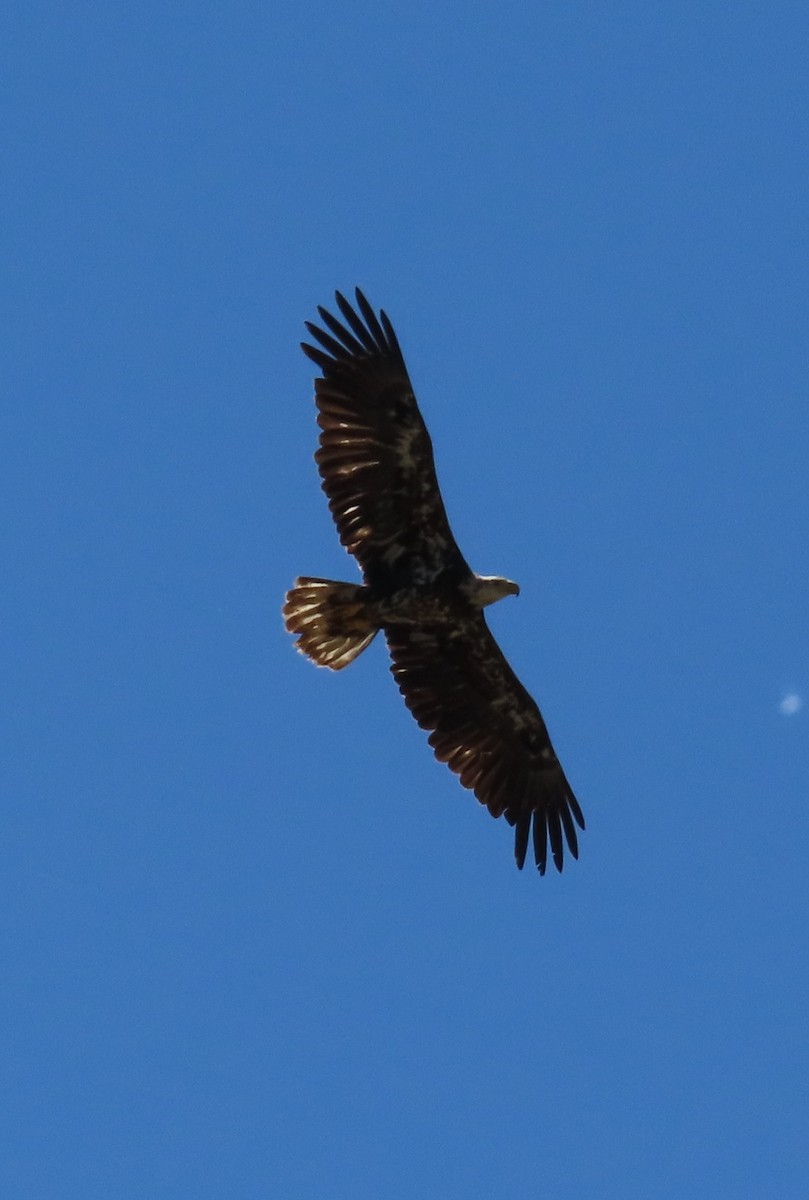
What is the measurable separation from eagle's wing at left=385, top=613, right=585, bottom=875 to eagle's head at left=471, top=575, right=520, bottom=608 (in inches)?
22.4

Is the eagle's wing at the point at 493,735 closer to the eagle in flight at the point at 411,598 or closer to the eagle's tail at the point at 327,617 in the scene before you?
the eagle in flight at the point at 411,598

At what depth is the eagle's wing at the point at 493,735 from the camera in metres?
17.6

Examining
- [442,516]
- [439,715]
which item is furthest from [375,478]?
[439,715]

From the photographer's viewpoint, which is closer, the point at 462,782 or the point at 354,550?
the point at 354,550

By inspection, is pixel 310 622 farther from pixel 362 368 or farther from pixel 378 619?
pixel 362 368

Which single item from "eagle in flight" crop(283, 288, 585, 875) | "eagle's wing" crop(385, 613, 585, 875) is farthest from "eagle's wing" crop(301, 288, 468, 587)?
"eagle's wing" crop(385, 613, 585, 875)

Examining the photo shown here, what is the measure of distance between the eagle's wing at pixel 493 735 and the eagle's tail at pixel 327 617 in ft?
2.43

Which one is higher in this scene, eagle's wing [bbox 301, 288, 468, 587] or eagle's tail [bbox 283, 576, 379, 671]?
eagle's wing [bbox 301, 288, 468, 587]

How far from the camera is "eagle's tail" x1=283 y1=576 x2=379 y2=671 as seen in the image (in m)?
16.7

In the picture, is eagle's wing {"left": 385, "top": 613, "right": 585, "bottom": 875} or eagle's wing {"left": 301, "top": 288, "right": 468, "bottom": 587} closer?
eagle's wing {"left": 301, "top": 288, "right": 468, "bottom": 587}

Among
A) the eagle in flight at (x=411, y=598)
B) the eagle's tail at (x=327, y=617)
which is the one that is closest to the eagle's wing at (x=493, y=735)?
the eagle in flight at (x=411, y=598)

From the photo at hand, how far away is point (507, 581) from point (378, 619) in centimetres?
102

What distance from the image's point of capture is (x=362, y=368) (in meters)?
16.3

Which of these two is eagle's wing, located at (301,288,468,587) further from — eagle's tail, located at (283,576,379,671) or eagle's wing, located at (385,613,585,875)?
eagle's wing, located at (385,613,585,875)
